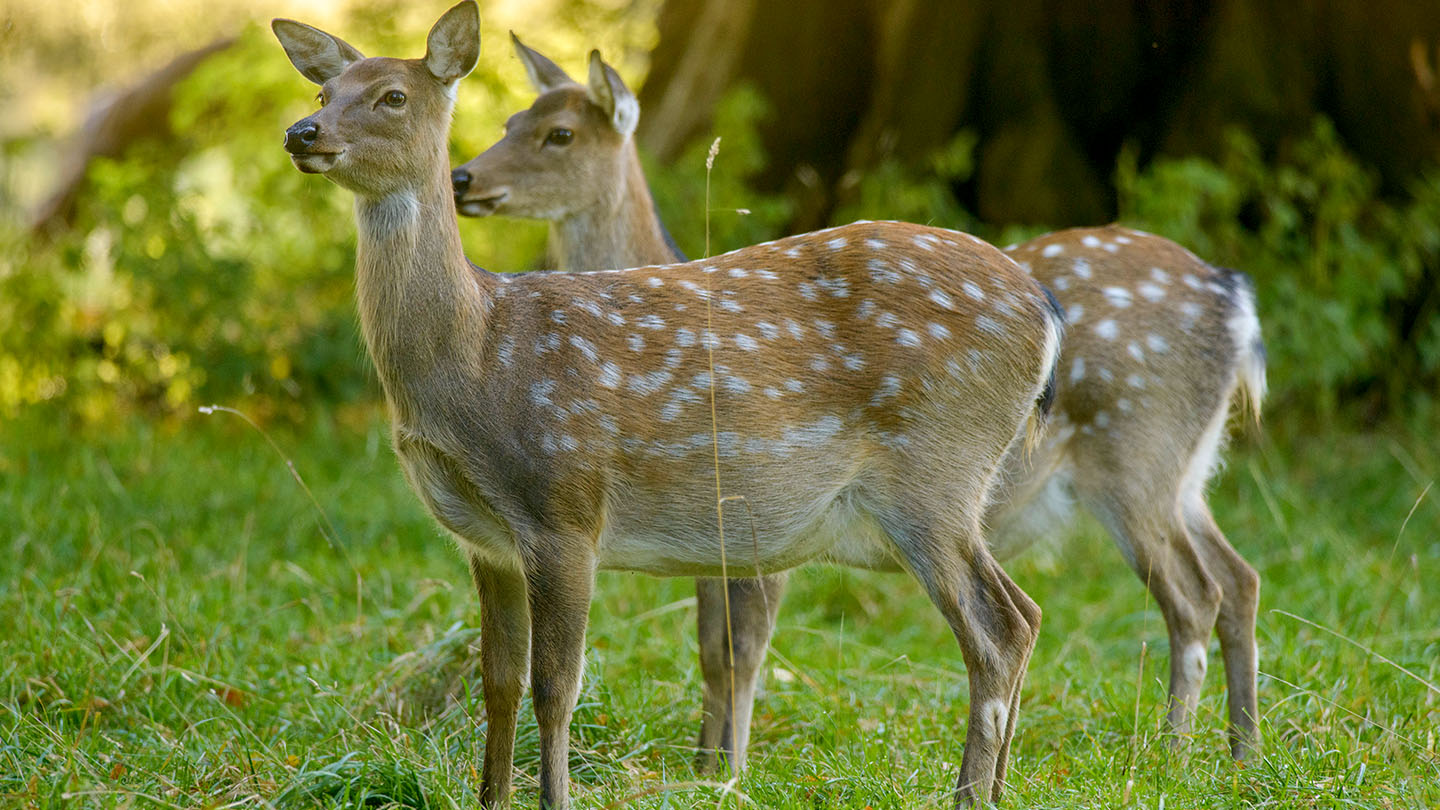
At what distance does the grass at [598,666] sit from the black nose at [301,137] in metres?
1.41

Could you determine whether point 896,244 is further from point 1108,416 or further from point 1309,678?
point 1309,678

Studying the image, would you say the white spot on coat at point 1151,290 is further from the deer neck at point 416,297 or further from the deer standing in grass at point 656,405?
the deer neck at point 416,297

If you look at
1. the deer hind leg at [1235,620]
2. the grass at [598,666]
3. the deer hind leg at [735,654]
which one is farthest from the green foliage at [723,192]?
the deer hind leg at [735,654]

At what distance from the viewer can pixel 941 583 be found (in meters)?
3.56

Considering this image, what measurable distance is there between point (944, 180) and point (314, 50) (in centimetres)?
498

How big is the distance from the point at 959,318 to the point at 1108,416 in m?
1.12

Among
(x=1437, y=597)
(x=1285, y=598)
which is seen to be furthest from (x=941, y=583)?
(x=1437, y=597)

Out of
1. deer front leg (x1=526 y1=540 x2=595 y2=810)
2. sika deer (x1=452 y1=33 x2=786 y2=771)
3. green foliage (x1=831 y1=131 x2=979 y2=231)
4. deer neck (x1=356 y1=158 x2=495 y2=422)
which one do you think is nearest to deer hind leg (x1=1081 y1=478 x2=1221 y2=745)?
sika deer (x1=452 y1=33 x2=786 y2=771)

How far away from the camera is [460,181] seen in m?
4.85

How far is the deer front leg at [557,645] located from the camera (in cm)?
332

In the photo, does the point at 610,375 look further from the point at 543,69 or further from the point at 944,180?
the point at 944,180

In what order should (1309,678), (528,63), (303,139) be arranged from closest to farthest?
1. (303,139)
2. (1309,678)
3. (528,63)

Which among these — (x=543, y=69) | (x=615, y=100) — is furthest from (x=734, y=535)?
(x=543, y=69)

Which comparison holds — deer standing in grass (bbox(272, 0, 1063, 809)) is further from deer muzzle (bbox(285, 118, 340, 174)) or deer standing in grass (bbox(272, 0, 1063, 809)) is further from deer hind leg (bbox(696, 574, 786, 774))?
deer hind leg (bbox(696, 574, 786, 774))
